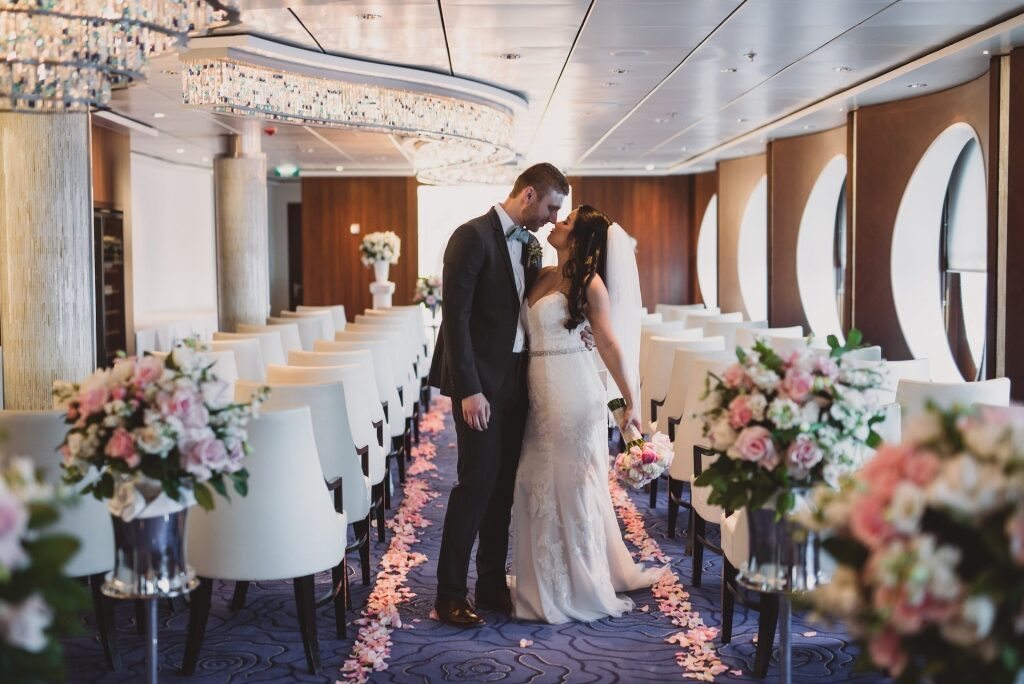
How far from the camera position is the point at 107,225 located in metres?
12.8

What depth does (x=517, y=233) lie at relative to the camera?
191 inches

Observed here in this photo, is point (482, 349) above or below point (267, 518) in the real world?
above

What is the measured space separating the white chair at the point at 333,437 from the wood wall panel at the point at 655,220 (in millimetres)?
16963

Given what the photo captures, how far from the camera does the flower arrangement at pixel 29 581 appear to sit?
5.74 feet

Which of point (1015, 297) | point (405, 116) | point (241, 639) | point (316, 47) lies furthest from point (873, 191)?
point (241, 639)

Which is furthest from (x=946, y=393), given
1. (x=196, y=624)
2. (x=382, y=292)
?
(x=382, y=292)

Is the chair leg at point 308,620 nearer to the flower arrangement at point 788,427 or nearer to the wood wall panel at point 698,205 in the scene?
the flower arrangement at point 788,427

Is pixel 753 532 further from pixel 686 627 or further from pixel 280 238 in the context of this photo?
pixel 280 238

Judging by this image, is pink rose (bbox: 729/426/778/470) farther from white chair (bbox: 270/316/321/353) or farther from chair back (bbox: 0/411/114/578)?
white chair (bbox: 270/316/321/353)

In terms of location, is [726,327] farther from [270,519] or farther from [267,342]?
[270,519]

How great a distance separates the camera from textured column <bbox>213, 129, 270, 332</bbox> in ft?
44.2

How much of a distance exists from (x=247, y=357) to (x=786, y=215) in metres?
8.28

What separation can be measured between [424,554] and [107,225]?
806 cm

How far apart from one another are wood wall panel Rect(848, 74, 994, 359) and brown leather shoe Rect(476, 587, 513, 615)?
22.3 feet
